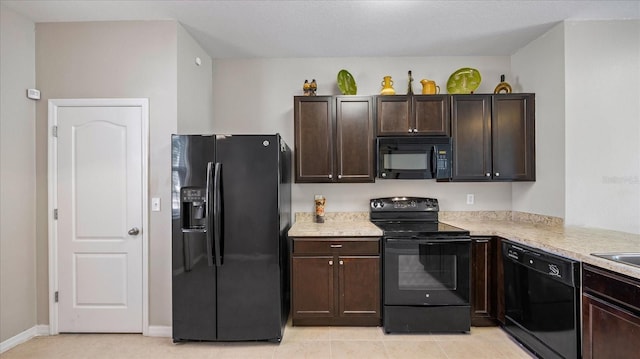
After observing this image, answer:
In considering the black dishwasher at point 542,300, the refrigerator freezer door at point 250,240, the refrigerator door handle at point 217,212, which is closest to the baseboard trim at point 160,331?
the refrigerator freezer door at point 250,240

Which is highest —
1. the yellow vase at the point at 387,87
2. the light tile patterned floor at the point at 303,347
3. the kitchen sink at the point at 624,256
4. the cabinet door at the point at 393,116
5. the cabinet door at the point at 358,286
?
the yellow vase at the point at 387,87

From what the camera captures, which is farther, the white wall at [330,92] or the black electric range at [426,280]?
the white wall at [330,92]

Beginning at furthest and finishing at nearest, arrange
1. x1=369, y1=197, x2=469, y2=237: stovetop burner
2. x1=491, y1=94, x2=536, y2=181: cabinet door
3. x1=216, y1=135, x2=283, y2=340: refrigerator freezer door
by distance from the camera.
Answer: x1=369, y1=197, x2=469, y2=237: stovetop burner, x1=491, y1=94, x2=536, y2=181: cabinet door, x1=216, y1=135, x2=283, y2=340: refrigerator freezer door

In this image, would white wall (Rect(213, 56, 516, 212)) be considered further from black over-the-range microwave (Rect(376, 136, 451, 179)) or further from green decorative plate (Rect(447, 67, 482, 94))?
black over-the-range microwave (Rect(376, 136, 451, 179))

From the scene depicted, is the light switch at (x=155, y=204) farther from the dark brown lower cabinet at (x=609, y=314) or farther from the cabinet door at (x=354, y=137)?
the dark brown lower cabinet at (x=609, y=314)

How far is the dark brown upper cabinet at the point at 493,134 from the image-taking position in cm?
303

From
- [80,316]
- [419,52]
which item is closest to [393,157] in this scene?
[419,52]

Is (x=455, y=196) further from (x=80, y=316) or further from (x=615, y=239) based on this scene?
(x=80, y=316)

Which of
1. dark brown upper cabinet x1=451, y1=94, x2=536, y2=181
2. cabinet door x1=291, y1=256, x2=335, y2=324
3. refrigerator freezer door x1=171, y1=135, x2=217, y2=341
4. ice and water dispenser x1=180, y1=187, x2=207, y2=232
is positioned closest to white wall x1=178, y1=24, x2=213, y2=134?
refrigerator freezer door x1=171, y1=135, x2=217, y2=341

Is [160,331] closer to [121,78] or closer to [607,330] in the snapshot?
[121,78]

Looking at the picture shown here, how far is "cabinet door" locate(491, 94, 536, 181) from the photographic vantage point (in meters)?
3.02

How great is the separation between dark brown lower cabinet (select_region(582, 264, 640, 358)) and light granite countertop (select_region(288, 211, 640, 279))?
72 millimetres

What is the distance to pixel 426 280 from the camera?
8.64 feet

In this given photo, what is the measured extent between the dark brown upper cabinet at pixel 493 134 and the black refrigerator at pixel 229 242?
6.38 feet
